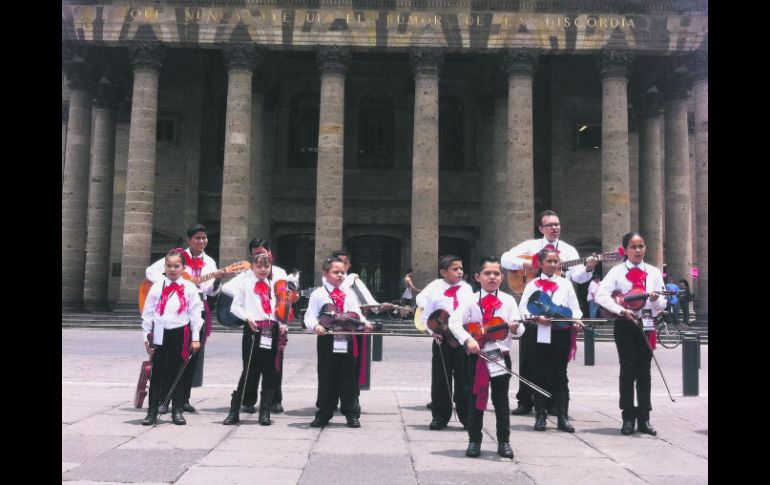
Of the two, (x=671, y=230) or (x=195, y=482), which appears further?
(x=671, y=230)

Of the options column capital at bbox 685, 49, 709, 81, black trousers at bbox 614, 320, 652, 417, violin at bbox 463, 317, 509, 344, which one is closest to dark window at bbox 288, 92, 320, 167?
column capital at bbox 685, 49, 709, 81

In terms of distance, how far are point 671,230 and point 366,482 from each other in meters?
25.4

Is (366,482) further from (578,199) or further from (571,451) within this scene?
(578,199)

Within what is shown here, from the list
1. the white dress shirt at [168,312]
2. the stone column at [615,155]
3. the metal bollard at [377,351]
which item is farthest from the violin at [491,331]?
the stone column at [615,155]

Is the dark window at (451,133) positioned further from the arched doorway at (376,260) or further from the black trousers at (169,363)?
the black trousers at (169,363)

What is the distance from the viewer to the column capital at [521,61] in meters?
24.9

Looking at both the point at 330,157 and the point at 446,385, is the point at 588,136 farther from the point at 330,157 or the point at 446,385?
the point at 446,385

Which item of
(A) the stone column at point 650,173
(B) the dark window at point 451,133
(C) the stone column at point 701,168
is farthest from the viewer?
(B) the dark window at point 451,133

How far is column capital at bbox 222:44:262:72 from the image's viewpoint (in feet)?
81.6

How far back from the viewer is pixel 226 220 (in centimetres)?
2488

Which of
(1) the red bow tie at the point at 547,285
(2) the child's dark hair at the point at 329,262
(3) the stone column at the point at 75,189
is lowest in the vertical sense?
(1) the red bow tie at the point at 547,285

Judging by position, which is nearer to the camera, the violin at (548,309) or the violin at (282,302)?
the violin at (548,309)

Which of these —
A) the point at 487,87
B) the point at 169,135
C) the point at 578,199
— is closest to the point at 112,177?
the point at 169,135

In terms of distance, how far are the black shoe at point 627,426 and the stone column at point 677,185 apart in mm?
22018
